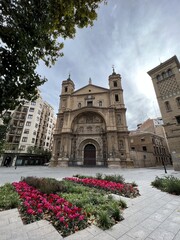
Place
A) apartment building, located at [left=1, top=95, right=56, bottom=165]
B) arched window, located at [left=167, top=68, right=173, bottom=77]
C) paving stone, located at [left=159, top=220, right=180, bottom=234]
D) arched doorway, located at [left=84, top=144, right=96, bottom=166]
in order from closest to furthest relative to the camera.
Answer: paving stone, located at [left=159, top=220, right=180, bottom=234]
arched window, located at [left=167, top=68, right=173, bottom=77]
arched doorway, located at [left=84, top=144, right=96, bottom=166]
apartment building, located at [left=1, top=95, right=56, bottom=165]

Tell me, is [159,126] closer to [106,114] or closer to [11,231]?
[106,114]

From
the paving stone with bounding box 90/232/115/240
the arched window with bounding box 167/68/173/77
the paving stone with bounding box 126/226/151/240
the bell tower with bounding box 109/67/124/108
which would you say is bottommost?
the paving stone with bounding box 90/232/115/240

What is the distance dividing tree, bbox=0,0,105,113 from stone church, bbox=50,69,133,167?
2123 cm

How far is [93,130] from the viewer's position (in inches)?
1067

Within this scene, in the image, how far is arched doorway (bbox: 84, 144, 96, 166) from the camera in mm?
25062

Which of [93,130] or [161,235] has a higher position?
[93,130]

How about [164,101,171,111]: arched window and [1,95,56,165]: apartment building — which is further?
[1,95,56,165]: apartment building

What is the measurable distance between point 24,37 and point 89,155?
81.0 ft

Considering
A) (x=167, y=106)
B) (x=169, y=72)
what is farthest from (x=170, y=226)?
(x=169, y=72)

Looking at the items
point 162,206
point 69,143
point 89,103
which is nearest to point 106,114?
point 89,103

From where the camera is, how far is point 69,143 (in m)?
25.2

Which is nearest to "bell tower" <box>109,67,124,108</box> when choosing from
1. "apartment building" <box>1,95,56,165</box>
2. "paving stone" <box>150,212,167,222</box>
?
"apartment building" <box>1,95,56,165</box>

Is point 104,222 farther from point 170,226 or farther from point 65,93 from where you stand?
point 65,93

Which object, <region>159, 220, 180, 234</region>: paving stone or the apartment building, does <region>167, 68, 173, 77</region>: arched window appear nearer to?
<region>159, 220, 180, 234</region>: paving stone
